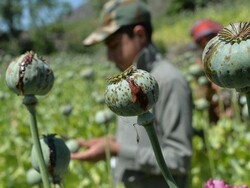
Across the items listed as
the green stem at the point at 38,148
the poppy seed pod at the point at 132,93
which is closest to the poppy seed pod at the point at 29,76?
the green stem at the point at 38,148

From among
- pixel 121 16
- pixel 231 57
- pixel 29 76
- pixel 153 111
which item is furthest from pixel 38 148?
pixel 121 16

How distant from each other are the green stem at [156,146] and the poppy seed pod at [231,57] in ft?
0.25

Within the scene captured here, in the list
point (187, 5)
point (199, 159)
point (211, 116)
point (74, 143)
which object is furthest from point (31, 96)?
point (187, 5)

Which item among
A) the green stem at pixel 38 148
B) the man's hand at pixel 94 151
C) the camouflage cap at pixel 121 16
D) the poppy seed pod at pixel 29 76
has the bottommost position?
the man's hand at pixel 94 151

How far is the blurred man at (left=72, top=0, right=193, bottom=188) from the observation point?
1554mm

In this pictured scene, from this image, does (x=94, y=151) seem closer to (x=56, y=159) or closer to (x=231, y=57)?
(x=56, y=159)

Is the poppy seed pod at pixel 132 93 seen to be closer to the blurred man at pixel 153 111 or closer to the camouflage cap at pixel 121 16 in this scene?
the blurred man at pixel 153 111

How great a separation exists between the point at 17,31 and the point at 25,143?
80.1 feet

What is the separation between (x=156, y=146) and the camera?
1.62ft

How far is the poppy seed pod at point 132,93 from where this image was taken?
1.69 ft

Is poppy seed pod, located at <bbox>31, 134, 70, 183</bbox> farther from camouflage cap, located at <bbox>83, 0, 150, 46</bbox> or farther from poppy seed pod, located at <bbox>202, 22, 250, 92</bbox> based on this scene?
camouflage cap, located at <bbox>83, 0, 150, 46</bbox>

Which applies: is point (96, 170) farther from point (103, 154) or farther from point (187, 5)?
point (187, 5)

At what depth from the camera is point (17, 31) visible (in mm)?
26469

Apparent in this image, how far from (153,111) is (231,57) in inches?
43.5
